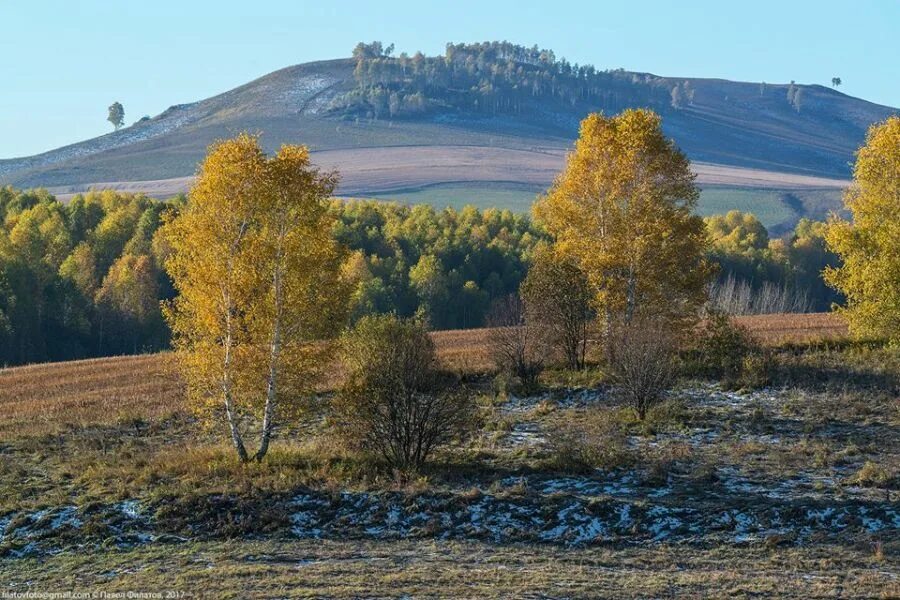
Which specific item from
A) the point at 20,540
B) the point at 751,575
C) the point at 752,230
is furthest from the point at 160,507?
the point at 752,230

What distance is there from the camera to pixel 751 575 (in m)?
18.6

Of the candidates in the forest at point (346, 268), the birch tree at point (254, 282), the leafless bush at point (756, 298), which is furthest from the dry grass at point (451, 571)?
the leafless bush at point (756, 298)

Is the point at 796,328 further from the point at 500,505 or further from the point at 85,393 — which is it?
the point at 85,393

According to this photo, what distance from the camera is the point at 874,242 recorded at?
38125 millimetres

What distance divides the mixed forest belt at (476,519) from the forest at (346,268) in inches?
1720

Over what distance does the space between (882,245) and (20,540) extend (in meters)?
30.0

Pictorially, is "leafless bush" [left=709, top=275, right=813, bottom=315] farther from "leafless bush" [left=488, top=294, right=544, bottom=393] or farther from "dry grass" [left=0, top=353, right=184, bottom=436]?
"dry grass" [left=0, top=353, right=184, bottom=436]

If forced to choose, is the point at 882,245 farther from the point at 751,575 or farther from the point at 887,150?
the point at 751,575

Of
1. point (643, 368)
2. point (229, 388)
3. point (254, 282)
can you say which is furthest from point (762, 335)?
point (229, 388)

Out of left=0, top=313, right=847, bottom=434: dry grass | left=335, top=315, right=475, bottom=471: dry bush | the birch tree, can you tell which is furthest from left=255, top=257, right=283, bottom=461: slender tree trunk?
left=0, top=313, right=847, bottom=434: dry grass

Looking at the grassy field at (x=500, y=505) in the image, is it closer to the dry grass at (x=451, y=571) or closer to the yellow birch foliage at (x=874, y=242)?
the dry grass at (x=451, y=571)

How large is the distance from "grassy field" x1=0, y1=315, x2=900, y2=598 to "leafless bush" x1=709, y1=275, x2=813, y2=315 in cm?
4995

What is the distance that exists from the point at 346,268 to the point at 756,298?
49994 mm

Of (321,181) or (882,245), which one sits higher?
(321,181)
